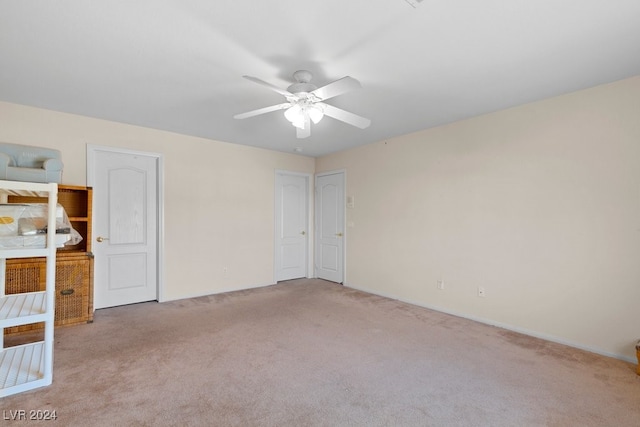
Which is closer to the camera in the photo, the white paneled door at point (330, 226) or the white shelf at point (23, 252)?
the white shelf at point (23, 252)

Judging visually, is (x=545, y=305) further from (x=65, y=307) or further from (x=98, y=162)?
(x=98, y=162)

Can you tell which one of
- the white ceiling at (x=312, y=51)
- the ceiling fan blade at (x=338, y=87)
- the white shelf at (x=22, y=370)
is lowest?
the white shelf at (x=22, y=370)

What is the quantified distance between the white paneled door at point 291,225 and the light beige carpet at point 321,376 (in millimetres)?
1989

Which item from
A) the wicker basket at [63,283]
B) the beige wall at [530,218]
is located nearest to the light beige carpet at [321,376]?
the wicker basket at [63,283]

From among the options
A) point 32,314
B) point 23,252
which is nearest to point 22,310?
point 32,314

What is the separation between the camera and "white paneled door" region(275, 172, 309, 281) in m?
5.53

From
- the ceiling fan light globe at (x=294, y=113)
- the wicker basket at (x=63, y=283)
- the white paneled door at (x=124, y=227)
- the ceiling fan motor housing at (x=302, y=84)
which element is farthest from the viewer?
the white paneled door at (x=124, y=227)

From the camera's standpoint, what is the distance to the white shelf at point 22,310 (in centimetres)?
204

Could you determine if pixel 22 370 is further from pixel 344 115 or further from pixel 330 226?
pixel 330 226

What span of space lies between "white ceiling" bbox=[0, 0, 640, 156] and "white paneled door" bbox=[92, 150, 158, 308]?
87 cm

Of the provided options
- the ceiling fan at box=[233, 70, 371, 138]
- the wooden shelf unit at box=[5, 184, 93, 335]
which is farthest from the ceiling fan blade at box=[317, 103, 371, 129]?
the wooden shelf unit at box=[5, 184, 93, 335]

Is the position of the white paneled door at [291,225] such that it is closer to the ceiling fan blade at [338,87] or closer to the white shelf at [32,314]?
the ceiling fan blade at [338,87]

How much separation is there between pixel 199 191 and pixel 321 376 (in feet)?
10.8

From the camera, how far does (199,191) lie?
181 inches
